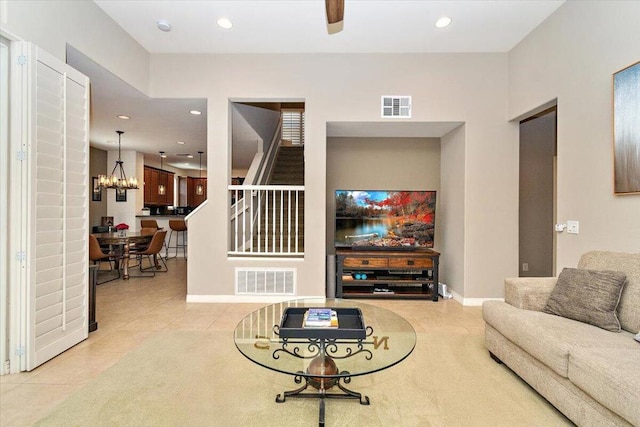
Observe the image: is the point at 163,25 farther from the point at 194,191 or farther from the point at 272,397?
the point at 194,191

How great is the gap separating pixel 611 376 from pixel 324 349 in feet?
4.54

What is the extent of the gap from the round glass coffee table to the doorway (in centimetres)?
351

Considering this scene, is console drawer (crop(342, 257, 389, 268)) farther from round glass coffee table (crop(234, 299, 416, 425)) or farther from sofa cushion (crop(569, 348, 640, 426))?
sofa cushion (crop(569, 348, 640, 426))

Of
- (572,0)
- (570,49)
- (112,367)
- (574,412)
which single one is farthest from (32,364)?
(572,0)

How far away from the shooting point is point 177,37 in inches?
148

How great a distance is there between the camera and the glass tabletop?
168cm

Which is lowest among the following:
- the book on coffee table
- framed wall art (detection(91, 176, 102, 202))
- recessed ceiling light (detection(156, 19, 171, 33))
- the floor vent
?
the floor vent

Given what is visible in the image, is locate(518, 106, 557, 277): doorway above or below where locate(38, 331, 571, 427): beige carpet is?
above

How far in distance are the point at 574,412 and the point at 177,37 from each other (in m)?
4.90

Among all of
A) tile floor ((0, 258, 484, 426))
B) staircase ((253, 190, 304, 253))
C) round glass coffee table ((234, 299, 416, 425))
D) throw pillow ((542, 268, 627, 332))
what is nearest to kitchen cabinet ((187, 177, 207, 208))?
→ staircase ((253, 190, 304, 253))

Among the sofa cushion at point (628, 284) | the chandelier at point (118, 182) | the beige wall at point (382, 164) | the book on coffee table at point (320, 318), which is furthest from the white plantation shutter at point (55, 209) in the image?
the sofa cushion at point (628, 284)

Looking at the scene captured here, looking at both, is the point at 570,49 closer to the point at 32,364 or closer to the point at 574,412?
the point at 574,412

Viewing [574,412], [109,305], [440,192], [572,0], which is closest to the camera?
[574,412]

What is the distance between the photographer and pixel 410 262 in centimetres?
423
